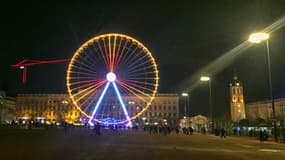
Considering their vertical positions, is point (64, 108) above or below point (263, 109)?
A: above

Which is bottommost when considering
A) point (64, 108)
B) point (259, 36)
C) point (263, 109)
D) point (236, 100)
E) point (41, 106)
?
point (263, 109)

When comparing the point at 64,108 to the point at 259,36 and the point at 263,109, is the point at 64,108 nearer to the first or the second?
the point at 263,109

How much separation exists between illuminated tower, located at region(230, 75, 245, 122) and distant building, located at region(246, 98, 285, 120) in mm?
4318

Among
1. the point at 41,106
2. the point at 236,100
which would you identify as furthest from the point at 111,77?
the point at 41,106

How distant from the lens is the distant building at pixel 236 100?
131500mm

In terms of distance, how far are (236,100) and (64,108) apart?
59.2m

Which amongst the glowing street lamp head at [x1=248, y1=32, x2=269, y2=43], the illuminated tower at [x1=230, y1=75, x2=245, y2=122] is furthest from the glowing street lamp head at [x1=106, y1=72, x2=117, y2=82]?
the illuminated tower at [x1=230, y1=75, x2=245, y2=122]

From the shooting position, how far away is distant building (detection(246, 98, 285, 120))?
393 ft

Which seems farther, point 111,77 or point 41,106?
point 41,106

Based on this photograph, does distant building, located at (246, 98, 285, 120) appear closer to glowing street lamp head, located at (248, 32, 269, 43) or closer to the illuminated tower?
the illuminated tower

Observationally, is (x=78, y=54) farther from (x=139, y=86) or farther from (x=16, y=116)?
(x=16, y=116)

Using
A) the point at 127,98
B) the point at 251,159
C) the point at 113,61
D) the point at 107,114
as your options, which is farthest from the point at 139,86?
the point at 127,98

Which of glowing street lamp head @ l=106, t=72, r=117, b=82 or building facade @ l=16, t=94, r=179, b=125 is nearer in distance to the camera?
glowing street lamp head @ l=106, t=72, r=117, b=82

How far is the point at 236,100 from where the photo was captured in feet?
436
